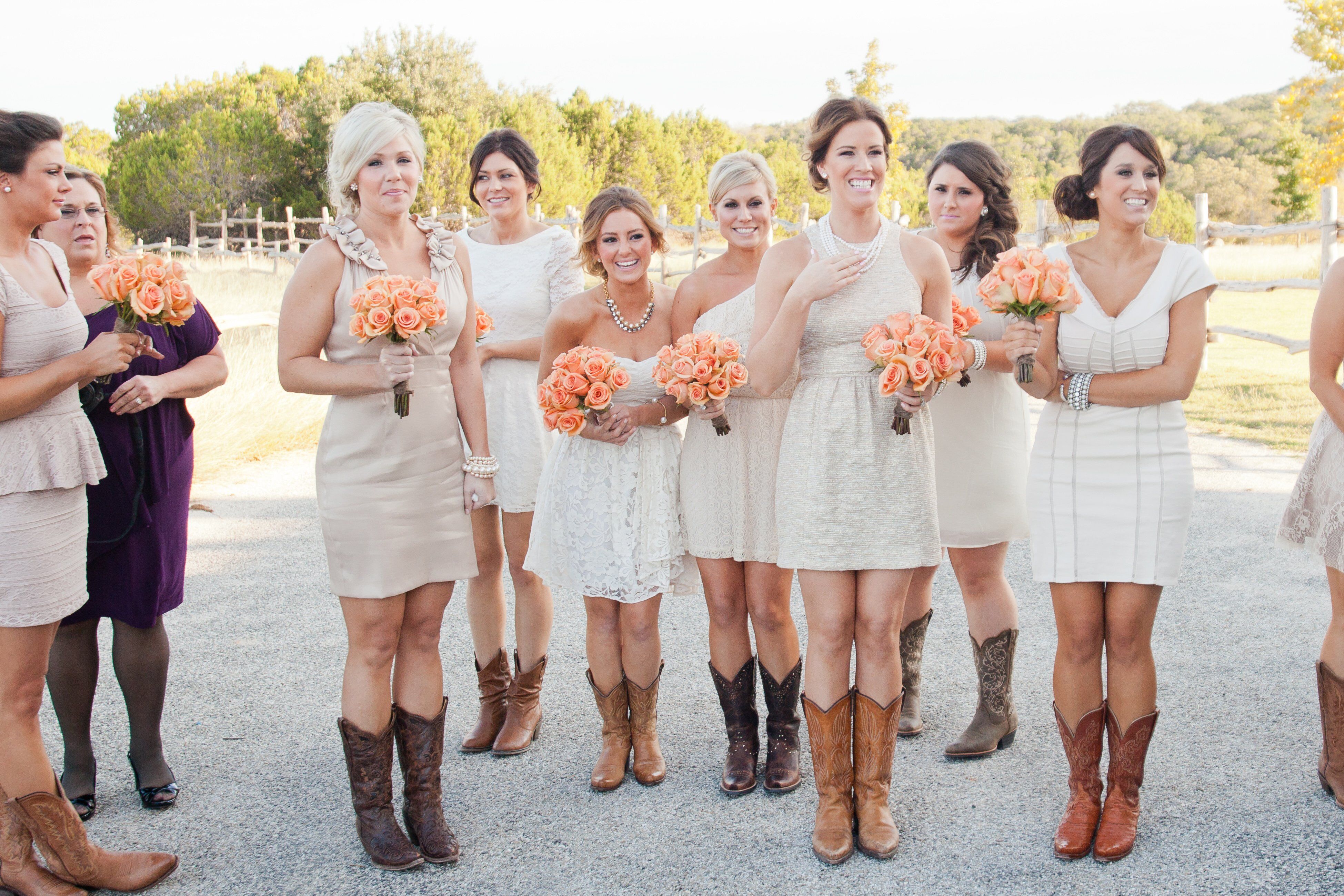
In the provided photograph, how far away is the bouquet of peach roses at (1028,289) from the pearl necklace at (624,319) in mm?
1393

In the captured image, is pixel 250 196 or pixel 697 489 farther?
pixel 250 196

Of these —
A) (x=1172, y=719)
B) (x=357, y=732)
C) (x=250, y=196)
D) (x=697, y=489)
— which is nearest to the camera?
(x=357, y=732)

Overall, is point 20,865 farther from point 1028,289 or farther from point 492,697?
point 1028,289

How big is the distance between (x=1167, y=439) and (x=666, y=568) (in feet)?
6.27

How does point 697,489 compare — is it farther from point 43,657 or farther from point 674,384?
point 43,657

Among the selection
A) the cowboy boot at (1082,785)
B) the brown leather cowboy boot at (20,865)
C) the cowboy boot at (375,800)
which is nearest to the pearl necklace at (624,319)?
the cowboy boot at (375,800)

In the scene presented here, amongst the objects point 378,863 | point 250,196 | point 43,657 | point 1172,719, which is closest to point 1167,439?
point 1172,719

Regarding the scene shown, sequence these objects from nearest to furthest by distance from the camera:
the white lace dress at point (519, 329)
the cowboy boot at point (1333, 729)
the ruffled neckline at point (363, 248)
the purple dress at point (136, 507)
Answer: the ruffled neckline at point (363, 248) < the cowboy boot at point (1333, 729) < the purple dress at point (136, 507) < the white lace dress at point (519, 329)

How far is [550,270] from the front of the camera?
479 centimetres

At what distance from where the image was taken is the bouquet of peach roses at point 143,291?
11.0ft

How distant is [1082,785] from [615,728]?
180 centimetres

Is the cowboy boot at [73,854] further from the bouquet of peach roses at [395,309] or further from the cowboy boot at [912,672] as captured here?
the cowboy boot at [912,672]

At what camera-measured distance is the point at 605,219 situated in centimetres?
404

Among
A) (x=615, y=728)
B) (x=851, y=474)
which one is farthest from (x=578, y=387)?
(x=615, y=728)
